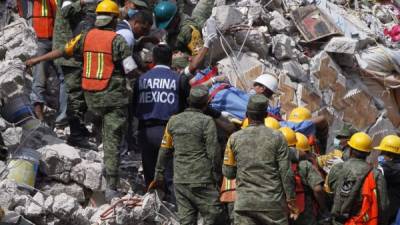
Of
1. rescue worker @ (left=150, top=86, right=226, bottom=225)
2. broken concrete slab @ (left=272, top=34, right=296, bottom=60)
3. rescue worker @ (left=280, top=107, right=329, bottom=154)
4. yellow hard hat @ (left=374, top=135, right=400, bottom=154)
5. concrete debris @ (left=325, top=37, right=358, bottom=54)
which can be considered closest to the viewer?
rescue worker @ (left=150, top=86, right=226, bottom=225)

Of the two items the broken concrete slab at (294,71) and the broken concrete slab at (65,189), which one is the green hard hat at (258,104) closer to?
the broken concrete slab at (65,189)

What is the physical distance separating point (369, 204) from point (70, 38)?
3567 mm

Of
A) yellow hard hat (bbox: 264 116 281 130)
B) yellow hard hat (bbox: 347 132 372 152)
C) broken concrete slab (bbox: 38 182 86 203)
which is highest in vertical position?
yellow hard hat (bbox: 264 116 281 130)

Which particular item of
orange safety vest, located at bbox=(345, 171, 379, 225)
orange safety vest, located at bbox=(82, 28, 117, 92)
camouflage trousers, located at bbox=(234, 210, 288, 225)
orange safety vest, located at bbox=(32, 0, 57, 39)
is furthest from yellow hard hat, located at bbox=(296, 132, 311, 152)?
orange safety vest, located at bbox=(32, 0, 57, 39)

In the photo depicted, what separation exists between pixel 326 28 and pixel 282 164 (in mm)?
5266

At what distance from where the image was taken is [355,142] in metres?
9.93

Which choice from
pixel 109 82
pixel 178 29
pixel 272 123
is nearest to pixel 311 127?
pixel 272 123

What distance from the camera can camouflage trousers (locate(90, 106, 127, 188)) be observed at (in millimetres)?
10000

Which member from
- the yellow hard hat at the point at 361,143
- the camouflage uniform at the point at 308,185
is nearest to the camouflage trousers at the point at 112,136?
the camouflage uniform at the point at 308,185

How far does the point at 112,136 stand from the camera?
10047 millimetres

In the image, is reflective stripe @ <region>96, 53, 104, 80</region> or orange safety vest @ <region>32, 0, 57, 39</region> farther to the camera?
orange safety vest @ <region>32, 0, 57, 39</region>

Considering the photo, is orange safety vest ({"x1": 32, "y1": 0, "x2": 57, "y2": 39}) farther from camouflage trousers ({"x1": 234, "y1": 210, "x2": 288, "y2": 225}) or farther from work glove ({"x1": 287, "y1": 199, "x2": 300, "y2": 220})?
work glove ({"x1": 287, "y1": 199, "x2": 300, "y2": 220})

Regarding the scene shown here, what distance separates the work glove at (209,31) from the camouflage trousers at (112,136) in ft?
4.13

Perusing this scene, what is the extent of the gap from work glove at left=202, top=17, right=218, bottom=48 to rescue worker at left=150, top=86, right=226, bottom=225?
4.30 feet
